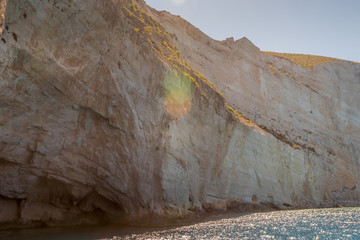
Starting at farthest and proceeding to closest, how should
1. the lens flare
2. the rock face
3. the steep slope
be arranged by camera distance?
1. the steep slope
2. the lens flare
3. the rock face

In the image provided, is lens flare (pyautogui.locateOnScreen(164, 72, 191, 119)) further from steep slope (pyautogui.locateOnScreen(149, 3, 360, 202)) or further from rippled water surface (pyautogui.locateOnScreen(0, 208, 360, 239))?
steep slope (pyautogui.locateOnScreen(149, 3, 360, 202))

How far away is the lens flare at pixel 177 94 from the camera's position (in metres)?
18.7

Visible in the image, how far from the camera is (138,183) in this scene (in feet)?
50.3

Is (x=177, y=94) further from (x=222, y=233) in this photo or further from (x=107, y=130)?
(x=222, y=233)

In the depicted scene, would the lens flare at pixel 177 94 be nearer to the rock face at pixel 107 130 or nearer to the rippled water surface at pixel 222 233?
the rock face at pixel 107 130

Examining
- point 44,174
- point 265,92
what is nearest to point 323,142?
point 265,92

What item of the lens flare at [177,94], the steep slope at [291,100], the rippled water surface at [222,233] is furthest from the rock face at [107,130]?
the steep slope at [291,100]

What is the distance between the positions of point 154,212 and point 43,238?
622 cm

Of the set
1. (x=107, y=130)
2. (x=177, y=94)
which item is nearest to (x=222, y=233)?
(x=107, y=130)

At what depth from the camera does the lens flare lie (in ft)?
61.2

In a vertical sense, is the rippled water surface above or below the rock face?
below

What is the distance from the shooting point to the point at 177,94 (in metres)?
19.7

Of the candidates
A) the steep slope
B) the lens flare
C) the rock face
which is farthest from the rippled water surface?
the steep slope

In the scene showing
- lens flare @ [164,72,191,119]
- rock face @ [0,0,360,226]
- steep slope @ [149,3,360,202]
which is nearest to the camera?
rock face @ [0,0,360,226]
